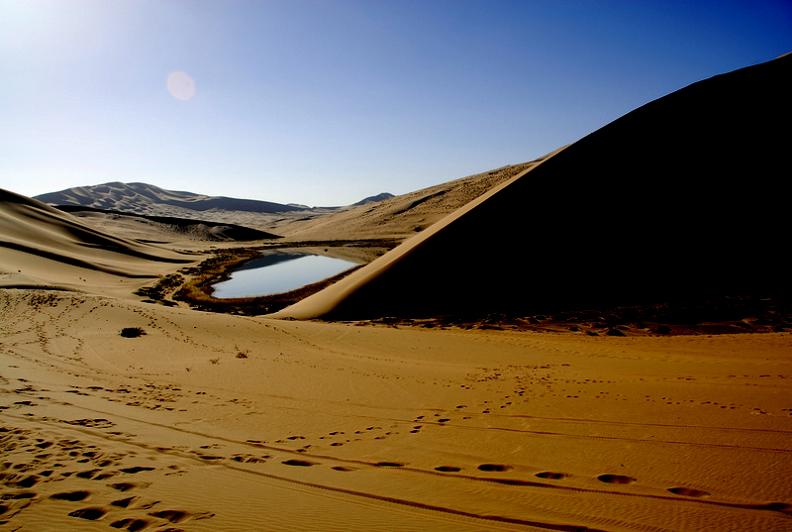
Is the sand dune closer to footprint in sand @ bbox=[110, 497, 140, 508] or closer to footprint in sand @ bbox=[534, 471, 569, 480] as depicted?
footprint in sand @ bbox=[110, 497, 140, 508]

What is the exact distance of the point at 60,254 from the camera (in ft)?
101

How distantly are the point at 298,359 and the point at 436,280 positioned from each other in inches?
364

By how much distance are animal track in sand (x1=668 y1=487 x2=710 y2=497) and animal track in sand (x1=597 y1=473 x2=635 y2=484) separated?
0.32 m

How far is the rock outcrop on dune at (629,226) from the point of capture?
15914 millimetres

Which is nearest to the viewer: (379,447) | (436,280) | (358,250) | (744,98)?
(379,447)

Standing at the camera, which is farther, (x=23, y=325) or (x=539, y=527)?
(x=23, y=325)

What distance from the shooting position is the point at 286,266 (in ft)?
137

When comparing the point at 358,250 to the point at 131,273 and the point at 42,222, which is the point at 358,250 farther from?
the point at 42,222

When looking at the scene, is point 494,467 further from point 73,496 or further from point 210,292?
point 210,292

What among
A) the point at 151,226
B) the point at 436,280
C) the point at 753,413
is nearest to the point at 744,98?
the point at 436,280

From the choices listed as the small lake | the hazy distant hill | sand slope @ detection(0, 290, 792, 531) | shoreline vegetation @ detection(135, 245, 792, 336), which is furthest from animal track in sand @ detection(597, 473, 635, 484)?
the hazy distant hill

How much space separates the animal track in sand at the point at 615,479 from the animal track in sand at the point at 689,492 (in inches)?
12.5

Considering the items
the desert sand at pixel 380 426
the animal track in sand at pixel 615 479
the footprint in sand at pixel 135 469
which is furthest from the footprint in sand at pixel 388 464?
the footprint in sand at pixel 135 469

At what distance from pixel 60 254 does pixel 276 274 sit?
14.7 meters
